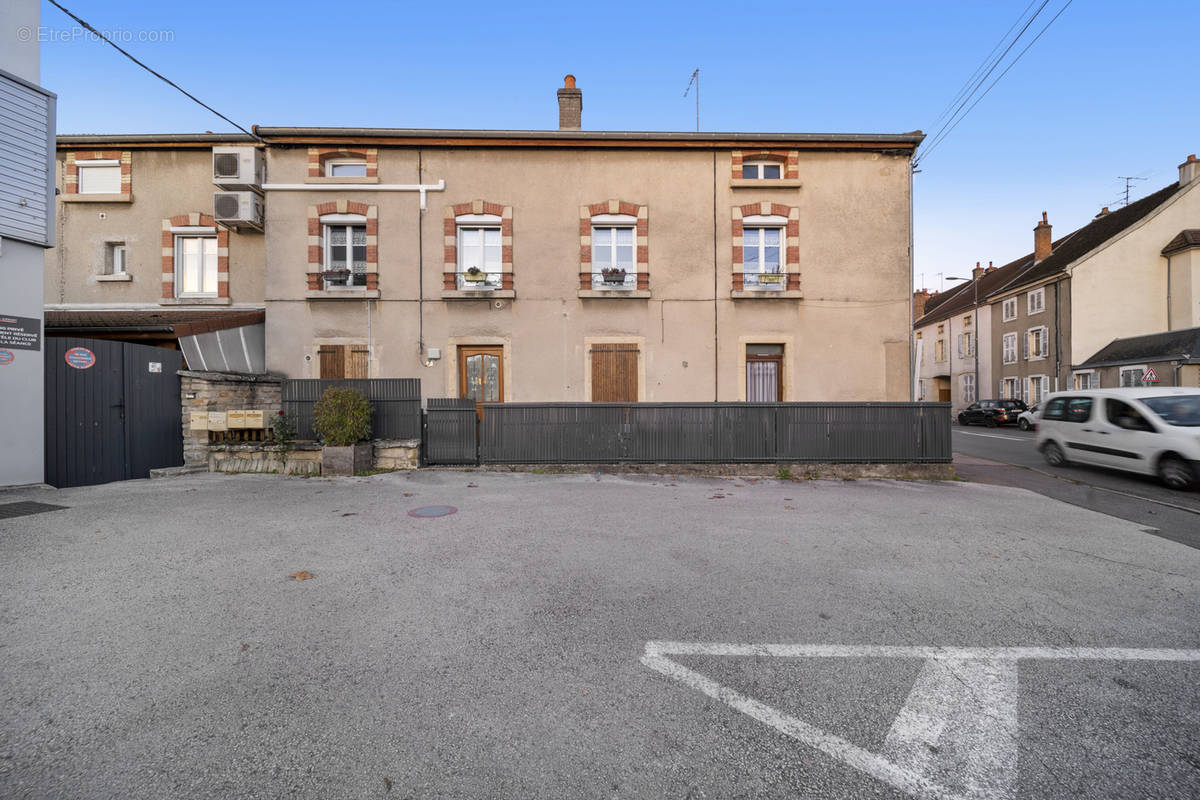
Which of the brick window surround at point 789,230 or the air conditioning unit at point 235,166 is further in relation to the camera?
the brick window surround at point 789,230

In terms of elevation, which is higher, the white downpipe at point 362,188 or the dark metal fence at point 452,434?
the white downpipe at point 362,188

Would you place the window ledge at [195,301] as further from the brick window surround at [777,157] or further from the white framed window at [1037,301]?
the white framed window at [1037,301]

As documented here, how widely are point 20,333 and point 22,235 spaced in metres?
1.47

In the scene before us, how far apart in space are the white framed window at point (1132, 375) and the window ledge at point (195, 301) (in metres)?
35.3

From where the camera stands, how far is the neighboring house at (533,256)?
12469mm

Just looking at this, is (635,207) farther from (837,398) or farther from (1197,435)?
(1197,435)

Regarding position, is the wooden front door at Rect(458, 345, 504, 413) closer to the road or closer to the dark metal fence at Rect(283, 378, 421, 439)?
the dark metal fence at Rect(283, 378, 421, 439)

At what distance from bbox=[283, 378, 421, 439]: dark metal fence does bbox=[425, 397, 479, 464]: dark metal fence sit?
356 millimetres

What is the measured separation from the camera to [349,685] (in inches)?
103

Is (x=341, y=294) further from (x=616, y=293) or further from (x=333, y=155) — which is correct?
(x=616, y=293)

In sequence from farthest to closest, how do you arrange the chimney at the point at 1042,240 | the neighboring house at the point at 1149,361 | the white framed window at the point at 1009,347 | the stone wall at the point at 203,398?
the chimney at the point at 1042,240, the white framed window at the point at 1009,347, the neighboring house at the point at 1149,361, the stone wall at the point at 203,398

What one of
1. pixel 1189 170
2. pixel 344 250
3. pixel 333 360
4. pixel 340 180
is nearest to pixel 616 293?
pixel 344 250

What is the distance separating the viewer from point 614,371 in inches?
498

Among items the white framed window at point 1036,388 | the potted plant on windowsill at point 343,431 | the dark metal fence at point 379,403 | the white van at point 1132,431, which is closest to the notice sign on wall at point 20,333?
the dark metal fence at point 379,403
